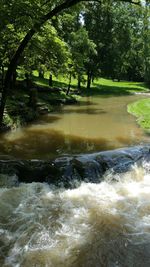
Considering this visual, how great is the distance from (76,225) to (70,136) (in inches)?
365

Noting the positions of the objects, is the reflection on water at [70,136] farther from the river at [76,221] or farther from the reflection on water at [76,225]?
the reflection on water at [76,225]

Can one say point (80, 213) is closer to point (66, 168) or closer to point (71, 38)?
point (66, 168)

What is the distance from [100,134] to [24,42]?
5761mm

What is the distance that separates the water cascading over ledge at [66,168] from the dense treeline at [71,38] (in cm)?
553

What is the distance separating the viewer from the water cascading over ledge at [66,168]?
1073 centimetres

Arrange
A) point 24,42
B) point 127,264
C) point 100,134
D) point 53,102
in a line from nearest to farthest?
point 127,264 < point 24,42 < point 100,134 < point 53,102

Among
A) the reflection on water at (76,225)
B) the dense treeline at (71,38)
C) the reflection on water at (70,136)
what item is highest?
the dense treeline at (71,38)

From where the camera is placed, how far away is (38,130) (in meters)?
18.2

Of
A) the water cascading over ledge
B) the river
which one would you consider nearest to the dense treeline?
the river

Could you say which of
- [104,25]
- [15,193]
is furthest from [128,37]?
[15,193]

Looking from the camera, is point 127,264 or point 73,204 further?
point 73,204

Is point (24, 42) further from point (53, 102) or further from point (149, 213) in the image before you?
point (53, 102)

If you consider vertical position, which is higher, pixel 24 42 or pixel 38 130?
pixel 24 42

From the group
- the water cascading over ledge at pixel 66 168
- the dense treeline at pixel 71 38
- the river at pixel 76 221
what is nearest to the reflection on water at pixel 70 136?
the river at pixel 76 221
